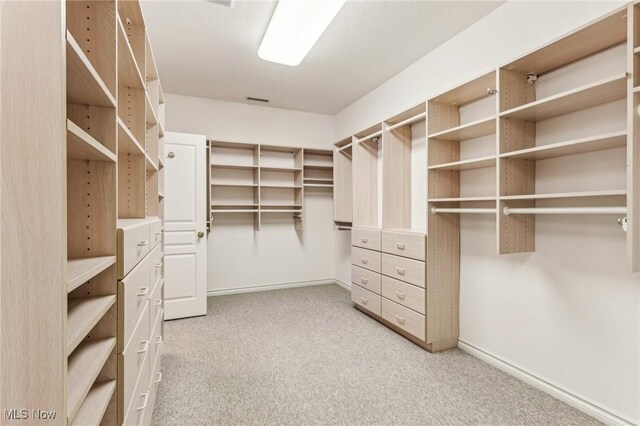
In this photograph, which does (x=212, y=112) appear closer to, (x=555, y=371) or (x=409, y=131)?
(x=409, y=131)

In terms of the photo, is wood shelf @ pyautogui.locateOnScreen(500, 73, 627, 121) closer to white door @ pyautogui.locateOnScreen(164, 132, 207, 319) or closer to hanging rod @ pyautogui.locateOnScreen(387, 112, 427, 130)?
hanging rod @ pyautogui.locateOnScreen(387, 112, 427, 130)

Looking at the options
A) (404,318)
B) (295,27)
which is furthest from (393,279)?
(295,27)

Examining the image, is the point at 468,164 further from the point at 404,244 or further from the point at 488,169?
the point at 404,244

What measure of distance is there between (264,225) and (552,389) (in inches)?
145

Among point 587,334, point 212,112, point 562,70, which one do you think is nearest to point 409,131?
point 562,70

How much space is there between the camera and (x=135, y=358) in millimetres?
1243

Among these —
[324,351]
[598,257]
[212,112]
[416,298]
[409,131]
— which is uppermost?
[212,112]

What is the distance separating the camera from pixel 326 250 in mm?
4930

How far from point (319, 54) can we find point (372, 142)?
51.7 inches

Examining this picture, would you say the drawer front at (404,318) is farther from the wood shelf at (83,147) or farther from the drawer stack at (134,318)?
the wood shelf at (83,147)

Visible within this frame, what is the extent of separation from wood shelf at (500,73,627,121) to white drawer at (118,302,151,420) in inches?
94.6

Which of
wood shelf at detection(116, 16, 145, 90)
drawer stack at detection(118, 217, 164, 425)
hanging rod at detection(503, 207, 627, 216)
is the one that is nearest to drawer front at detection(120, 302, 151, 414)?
drawer stack at detection(118, 217, 164, 425)

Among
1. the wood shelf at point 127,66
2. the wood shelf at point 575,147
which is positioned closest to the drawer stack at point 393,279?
the wood shelf at point 575,147

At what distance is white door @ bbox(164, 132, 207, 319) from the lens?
3.40 m
